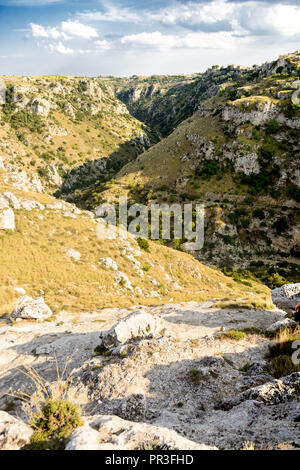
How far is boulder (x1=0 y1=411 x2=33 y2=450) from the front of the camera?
206 inches

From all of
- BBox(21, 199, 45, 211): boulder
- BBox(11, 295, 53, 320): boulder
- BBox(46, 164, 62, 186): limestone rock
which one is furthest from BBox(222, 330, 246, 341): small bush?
BBox(46, 164, 62, 186): limestone rock

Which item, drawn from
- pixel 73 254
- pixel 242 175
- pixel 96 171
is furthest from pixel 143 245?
pixel 96 171

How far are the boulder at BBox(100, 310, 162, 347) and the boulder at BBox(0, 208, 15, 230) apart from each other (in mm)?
18728

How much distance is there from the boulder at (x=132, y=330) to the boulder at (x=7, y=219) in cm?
1873

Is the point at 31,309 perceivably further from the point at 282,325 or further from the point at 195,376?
the point at 282,325

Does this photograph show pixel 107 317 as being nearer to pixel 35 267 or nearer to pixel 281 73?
pixel 35 267

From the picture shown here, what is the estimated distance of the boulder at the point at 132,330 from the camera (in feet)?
44.3

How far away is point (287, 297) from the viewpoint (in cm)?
2294

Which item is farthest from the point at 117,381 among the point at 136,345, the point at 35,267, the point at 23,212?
the point at 23,212

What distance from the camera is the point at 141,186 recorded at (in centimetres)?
9481

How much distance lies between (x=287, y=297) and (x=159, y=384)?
1776 centimetres

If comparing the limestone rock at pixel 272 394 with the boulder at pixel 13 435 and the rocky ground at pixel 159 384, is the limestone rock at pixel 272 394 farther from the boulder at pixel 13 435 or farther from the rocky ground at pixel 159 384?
the boulder at pixel 13 435

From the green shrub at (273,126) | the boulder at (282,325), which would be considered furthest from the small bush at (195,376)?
the green shrub at (273,126)
